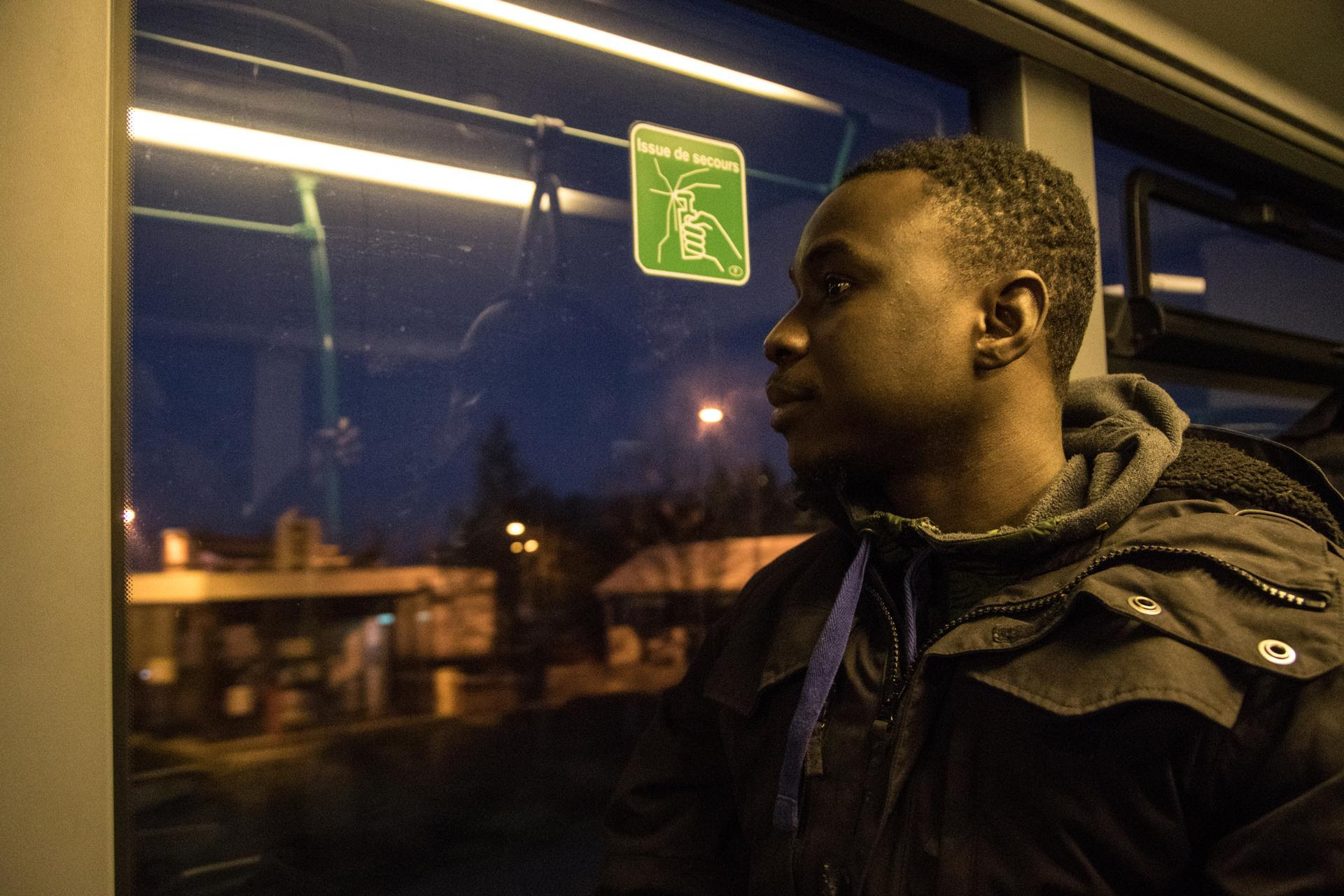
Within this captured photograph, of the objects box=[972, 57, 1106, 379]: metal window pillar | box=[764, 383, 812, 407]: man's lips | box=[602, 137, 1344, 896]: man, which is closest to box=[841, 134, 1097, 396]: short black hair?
box=[602, 137, 1344, 896]: man

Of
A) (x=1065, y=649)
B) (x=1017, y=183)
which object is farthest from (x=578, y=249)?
(x=1065, y=649)

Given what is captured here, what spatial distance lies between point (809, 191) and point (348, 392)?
104cm

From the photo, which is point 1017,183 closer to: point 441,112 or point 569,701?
point 441,112

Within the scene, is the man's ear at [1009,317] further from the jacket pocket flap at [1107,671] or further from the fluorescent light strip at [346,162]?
the fluorescent light strip at [346,162]

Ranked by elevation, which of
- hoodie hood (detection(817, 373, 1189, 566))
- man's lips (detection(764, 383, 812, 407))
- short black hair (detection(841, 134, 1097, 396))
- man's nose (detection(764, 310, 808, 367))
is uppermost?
short black hair (detection(841, 134, 1097, 396))

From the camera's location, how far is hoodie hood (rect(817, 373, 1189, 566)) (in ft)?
3.79

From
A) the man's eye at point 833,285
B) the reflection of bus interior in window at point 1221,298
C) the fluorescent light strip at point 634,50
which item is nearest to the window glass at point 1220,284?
the reflection of bus interior in window at point 1221,298

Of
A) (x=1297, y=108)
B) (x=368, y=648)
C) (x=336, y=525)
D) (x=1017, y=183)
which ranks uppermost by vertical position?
(x=1297, y=108)

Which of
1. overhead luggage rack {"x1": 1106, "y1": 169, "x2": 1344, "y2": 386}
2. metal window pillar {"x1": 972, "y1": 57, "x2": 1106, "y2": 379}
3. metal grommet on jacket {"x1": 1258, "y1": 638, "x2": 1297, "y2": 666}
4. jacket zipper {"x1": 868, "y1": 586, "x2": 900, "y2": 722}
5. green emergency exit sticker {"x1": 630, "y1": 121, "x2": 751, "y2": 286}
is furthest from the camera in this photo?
overhead luggage rack {"x1": 1106, "y1": 169, "x2": 1344, "y2": 386}

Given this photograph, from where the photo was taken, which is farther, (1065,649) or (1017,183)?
(1017,183)

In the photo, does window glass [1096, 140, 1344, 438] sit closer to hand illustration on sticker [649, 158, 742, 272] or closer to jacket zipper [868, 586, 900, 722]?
hand illustration on sticker [649, 158, 742, 272]

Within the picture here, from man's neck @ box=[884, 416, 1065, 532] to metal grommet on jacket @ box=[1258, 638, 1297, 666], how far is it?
14.4 inches

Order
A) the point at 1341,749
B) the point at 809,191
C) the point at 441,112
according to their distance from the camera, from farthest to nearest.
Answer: the point at 809,191 → the point at 441,112 → the point at 1341,749

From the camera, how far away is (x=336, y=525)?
4.78 ft
